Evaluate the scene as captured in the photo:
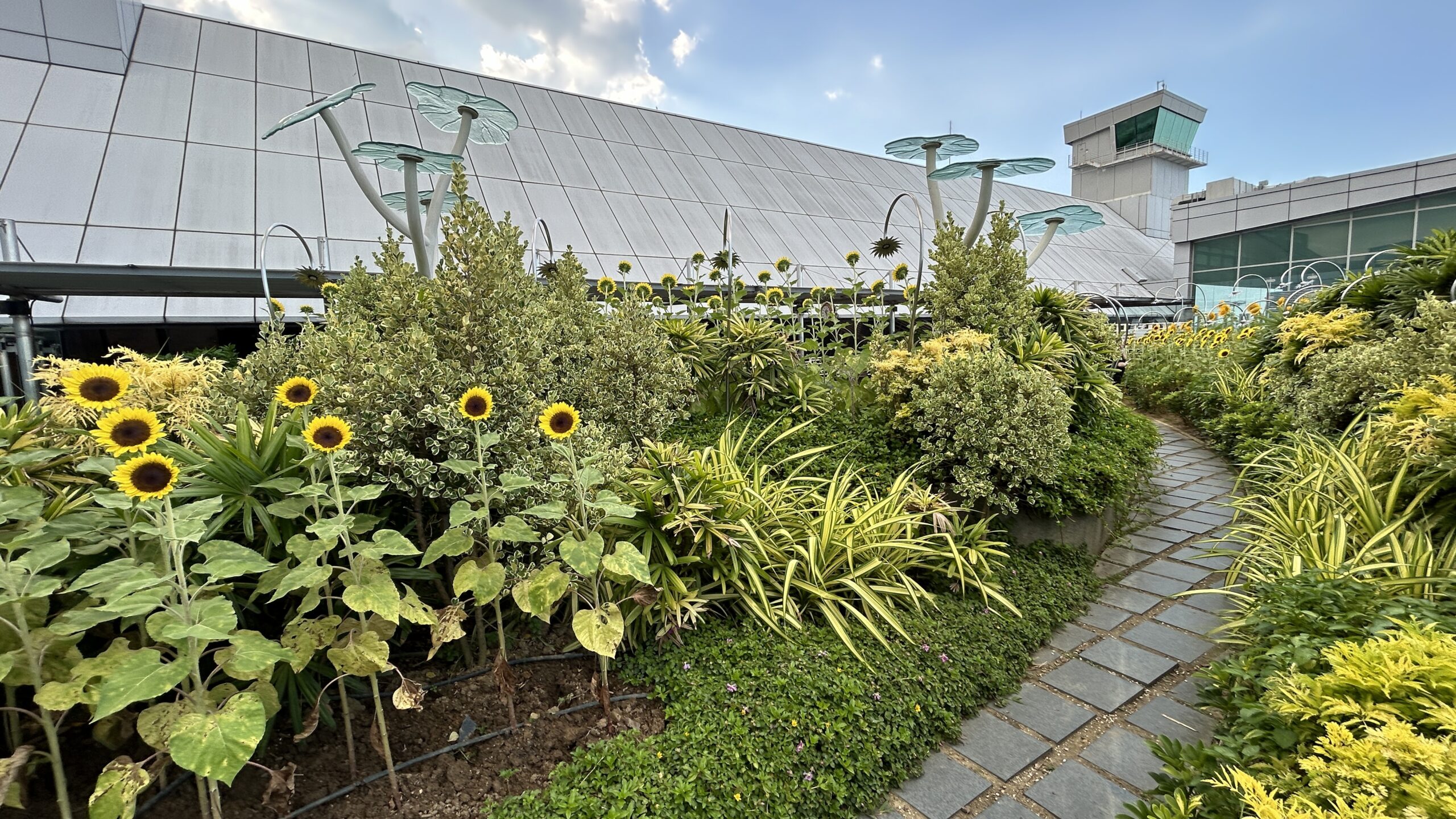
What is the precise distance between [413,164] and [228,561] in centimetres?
289

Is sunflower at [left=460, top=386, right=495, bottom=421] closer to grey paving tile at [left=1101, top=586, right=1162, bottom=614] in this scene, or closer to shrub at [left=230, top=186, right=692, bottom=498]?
shrub at [left=230, top=186, right=692, bottom=498]

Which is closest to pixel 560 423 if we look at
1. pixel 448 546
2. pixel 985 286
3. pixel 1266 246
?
pixel 448 546

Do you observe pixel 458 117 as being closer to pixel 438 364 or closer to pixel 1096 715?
pixel 438 364

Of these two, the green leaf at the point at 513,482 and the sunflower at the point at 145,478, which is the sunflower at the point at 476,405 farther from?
the sunflower at the point at 145,478

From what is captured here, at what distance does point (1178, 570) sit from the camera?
3381 millimetres

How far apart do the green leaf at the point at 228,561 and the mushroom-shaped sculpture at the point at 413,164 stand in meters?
2.28

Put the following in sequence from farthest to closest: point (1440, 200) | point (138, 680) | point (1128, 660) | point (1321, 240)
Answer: point (1321, 240)
point (1440, 200)
point (1128, 660)
point (138, 680)

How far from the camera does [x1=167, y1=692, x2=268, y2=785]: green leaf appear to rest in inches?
42.5

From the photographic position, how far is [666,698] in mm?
2041

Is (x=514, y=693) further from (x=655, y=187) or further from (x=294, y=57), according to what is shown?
(x=294, y=57)

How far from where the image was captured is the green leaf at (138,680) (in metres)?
1.05

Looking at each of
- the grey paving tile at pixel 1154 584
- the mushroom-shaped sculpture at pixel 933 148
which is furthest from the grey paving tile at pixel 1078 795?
the mushroom-shaped sculpture at pixel 933 148

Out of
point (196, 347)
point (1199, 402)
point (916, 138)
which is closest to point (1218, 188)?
point (1199, 402)

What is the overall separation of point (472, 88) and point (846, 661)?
13.0m
